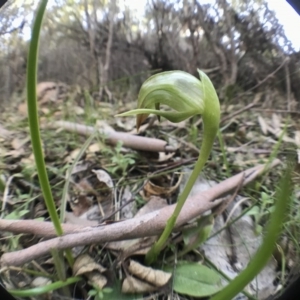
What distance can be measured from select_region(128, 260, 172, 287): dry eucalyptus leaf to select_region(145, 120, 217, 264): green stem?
1 centimetres

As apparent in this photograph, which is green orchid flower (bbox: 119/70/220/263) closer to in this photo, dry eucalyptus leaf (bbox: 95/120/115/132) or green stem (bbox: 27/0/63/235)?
green stem (bbox: 27/0/63/235)

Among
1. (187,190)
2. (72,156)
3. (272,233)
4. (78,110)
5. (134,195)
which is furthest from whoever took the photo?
(78,110)

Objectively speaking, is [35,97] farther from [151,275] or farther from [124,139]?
[124,139]

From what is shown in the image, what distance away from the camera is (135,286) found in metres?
0.47

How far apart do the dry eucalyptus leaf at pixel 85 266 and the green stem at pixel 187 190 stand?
5 cm

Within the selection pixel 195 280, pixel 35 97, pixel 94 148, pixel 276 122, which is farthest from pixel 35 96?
pixel 276 122

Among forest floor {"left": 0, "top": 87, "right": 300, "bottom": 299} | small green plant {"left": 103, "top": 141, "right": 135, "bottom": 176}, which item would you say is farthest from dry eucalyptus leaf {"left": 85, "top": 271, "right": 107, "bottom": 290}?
small green plant {"left": 103, "top": 141, "right": 135, "bottom": 176}

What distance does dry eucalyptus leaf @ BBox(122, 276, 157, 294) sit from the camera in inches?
18.5

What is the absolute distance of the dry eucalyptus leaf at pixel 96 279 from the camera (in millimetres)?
474

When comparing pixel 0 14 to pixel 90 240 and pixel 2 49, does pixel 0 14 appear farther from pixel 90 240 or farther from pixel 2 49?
pixel 90 240

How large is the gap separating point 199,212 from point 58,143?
1.01 feet

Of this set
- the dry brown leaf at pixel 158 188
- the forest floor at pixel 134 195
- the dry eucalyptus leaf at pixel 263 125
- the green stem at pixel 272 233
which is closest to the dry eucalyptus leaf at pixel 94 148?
the forest floor at pixel 134 195

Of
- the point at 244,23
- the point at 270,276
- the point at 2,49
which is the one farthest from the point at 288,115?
the point at 2,49

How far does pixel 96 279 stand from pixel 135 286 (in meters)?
0.04
